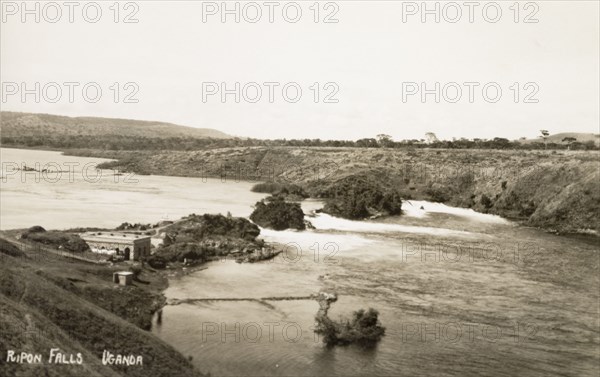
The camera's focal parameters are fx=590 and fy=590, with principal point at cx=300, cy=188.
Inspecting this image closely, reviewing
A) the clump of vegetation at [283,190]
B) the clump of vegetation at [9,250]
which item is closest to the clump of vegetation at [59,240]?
the clump of vegetation at [9,250]

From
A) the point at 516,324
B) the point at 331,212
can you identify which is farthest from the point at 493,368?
the point at 331,212

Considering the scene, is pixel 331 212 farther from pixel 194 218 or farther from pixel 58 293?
pixel 58 293

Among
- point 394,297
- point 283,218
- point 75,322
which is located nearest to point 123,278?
point 75,322

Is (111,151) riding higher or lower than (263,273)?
higher

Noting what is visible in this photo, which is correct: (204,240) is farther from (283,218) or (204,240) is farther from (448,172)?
(448,172)

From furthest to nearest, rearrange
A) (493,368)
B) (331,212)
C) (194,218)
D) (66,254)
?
(331,212)
(194,218)
(66,254)
(493,368)

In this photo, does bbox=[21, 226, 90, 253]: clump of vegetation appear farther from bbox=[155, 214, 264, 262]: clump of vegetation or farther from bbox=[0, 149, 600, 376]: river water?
bbox=[0, 149, 600, 376]: river water

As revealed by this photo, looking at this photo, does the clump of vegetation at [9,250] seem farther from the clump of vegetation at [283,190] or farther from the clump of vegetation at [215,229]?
the clump of vegetation at [283,190]

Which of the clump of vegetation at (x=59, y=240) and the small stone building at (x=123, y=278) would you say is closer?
the small stone building at (x=123, y=278)
